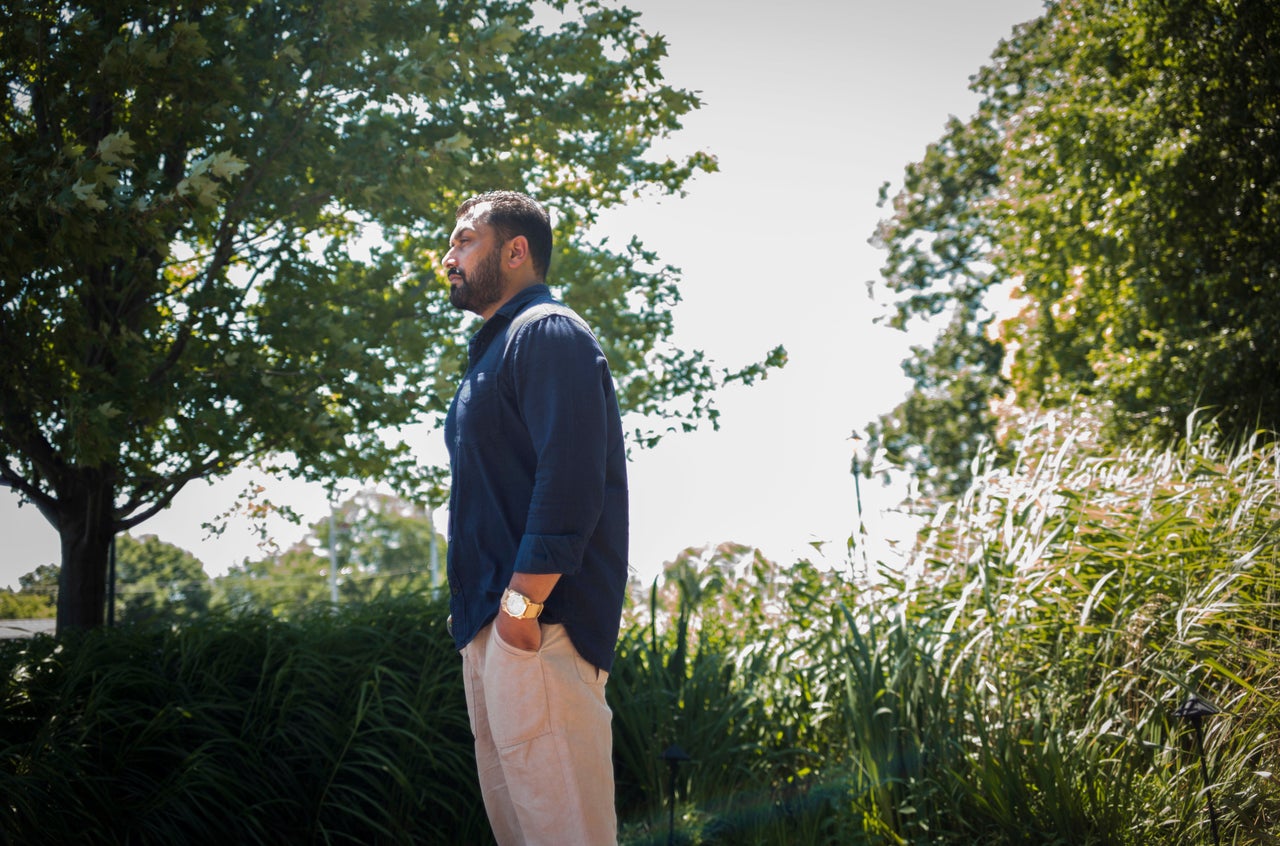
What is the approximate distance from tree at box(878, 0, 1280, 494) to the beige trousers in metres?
5.70

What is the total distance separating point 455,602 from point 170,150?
3.74 meters

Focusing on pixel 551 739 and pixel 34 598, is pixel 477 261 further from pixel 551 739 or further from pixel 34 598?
pixel 34 598

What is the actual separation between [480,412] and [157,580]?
539 inches

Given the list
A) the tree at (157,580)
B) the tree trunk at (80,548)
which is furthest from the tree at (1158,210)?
the tree at (157,580)

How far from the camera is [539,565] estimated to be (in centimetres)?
197

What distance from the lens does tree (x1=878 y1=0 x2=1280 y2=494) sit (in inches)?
299

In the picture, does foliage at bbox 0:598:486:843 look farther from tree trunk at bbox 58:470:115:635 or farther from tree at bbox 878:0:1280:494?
tree at bbox 878:0:1280:494

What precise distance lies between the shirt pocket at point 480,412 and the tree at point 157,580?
2.99 meters

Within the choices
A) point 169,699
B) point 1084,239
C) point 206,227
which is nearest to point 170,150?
point 206,227

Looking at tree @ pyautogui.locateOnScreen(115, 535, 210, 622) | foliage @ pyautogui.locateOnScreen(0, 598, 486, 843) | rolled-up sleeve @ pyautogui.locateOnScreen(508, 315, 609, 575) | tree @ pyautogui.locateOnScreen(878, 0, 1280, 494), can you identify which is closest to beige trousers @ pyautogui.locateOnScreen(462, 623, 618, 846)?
rolled-up sleeve @ pyautogui.locateOnScreen(508, 315, 609, 575)

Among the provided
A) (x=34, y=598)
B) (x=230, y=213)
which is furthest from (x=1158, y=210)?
(x=34, y=598)

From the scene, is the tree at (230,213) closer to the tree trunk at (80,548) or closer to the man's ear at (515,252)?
the tree trunk at (80,548)

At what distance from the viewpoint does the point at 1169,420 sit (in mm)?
8188

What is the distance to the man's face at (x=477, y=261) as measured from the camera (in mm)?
2449
